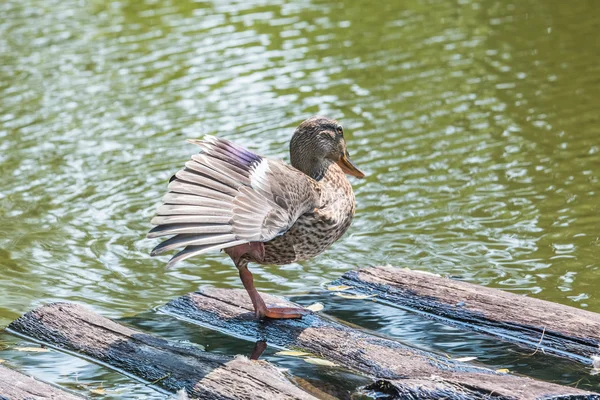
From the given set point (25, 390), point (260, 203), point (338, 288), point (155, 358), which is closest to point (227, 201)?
point (260, 203)

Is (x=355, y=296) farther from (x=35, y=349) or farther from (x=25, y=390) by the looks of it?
(x=25, y=390)

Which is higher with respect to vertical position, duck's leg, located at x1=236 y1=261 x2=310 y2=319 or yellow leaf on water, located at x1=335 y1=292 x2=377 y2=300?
duck's leg, located at x1=236 y1=261 x2=310 y2=319

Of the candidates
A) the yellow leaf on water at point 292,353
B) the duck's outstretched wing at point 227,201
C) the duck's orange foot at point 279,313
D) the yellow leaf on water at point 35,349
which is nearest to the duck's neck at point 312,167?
the duck's outstretched wing at point 227,201

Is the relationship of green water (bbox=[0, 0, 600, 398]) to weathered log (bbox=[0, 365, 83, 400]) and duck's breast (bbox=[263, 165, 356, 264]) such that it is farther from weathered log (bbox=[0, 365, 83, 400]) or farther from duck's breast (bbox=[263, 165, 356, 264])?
duck's breast (bbox=[263, 165, 356, 264])

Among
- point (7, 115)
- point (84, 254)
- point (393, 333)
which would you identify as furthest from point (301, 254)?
point (7, 115)

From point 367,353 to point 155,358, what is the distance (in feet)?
4.12

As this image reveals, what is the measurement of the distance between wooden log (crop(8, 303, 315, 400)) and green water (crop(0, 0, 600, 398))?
0.13m

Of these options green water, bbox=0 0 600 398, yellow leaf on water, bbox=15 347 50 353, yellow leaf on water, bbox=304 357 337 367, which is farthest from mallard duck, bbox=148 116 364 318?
yellow leaf on water, bbox=15 347 50 353

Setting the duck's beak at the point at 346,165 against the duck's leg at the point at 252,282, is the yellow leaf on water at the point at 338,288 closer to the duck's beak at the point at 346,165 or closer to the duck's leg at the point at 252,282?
the duck's leg at the point at 252,282

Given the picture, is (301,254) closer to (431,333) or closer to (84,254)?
(431,333)

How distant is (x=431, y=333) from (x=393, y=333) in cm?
26

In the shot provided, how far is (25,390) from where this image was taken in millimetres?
5207

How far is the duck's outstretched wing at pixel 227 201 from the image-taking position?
5219 mm

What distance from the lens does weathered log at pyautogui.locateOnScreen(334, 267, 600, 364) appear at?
584 cm
